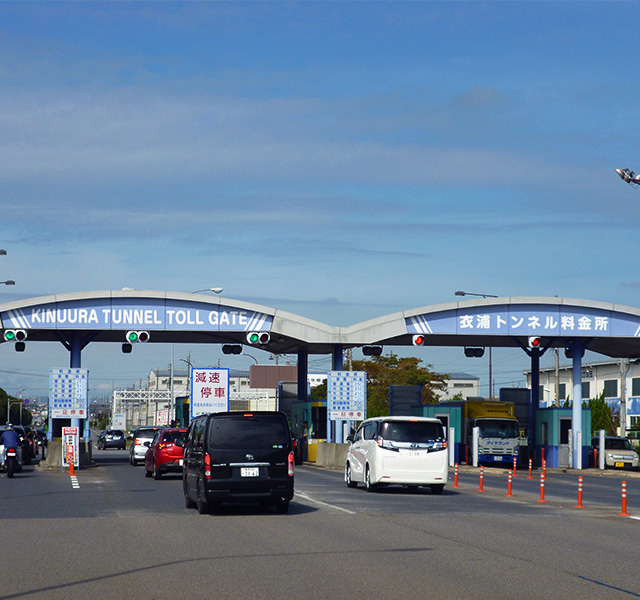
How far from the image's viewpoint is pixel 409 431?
24.9m

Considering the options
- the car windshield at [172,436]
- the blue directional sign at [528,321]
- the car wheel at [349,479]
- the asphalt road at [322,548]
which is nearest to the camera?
the asphalt road at [322,548]

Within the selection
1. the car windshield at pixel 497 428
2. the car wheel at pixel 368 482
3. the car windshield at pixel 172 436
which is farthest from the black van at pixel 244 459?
Result: the car windshield at pixel 497 428

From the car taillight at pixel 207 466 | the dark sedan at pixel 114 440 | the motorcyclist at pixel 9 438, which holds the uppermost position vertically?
the car taillight at pixel 207 466

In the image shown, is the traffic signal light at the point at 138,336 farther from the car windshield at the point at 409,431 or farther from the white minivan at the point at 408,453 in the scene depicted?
the car windshield at the point at 409,431

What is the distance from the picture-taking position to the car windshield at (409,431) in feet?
81.4

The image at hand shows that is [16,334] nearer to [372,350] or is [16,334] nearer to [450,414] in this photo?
[372,350]

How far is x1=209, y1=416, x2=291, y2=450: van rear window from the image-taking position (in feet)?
59.7

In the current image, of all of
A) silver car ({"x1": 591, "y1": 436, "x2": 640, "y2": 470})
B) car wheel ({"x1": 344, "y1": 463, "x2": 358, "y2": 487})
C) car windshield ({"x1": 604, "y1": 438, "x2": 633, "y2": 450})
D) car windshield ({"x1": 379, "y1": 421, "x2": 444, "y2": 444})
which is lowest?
silver car ({"x1": 591, "y1": 436, "x2": 640, "y2": 470})

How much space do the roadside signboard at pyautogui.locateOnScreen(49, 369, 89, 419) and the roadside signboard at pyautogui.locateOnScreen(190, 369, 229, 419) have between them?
434cm

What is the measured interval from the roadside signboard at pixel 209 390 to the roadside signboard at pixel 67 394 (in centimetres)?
434

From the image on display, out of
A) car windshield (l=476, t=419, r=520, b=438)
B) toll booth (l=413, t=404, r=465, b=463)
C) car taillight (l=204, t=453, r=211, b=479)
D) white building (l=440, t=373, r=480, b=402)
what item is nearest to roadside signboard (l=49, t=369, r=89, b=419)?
toll booth (l=413, t=404, r=465, b=463)

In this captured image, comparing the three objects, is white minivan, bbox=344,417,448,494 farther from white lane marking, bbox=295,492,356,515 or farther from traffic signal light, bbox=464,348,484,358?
traffic signal light, bbox=464,348,484,358

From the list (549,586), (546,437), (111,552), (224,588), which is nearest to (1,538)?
(111,552)

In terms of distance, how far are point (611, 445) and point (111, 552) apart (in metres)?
40.8
